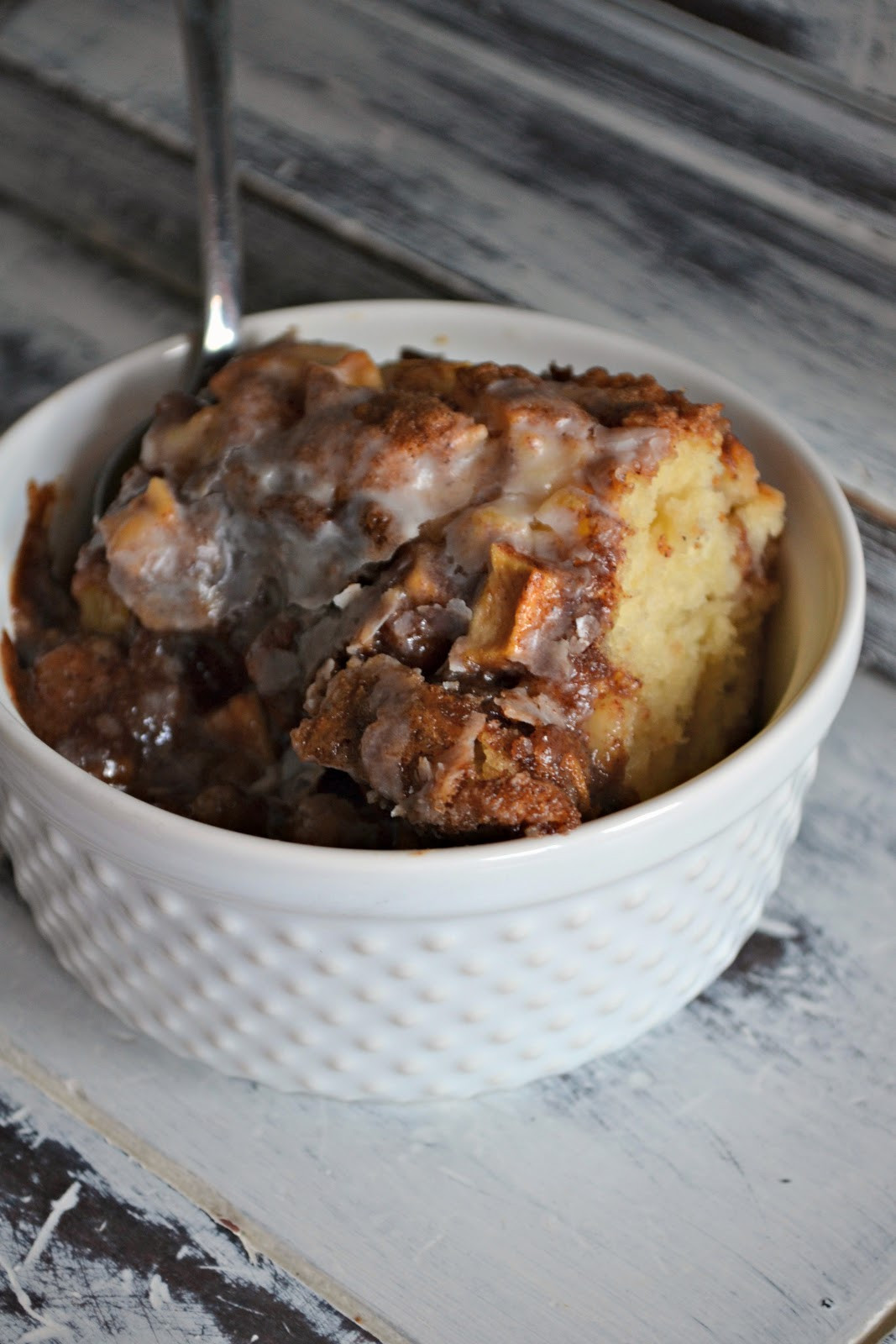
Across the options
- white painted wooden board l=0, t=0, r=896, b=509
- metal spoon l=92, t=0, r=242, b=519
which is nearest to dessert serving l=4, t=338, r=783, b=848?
metal spoon l=92, t=0, r=242, b=519

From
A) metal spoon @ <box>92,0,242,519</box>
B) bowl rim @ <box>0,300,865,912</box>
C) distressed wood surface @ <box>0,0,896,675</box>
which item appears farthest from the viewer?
distressed wood surface @ <box>0,0,896,675</box>

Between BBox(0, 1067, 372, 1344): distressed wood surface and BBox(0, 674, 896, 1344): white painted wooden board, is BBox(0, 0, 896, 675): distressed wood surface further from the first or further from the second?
BBox(0, 1067, 372, 1344): distressed wood surface

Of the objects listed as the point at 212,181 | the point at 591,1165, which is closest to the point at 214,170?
the point at 212,181

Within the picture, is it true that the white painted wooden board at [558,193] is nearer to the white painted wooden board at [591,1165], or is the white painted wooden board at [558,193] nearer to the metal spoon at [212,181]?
the metal spoon at [212,181]

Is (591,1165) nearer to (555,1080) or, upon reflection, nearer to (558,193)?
(555,1080)

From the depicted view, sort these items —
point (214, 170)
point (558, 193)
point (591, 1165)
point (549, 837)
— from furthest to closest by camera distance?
point (558, 193) → point (214, 170) → point (591, 1165) → point (549, 837)

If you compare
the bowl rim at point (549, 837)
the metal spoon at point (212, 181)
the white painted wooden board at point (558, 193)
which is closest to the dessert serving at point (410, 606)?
the bowl rim at point (549, 837)

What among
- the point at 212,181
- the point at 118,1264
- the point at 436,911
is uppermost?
the point at 212,181
